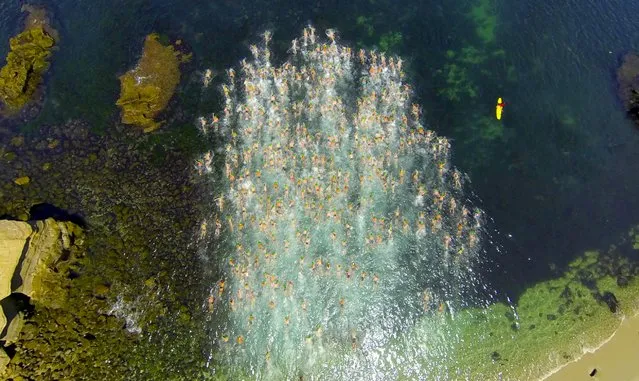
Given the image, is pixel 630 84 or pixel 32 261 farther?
pixel 630 84

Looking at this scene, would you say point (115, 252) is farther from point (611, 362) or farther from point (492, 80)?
point (492, 80)

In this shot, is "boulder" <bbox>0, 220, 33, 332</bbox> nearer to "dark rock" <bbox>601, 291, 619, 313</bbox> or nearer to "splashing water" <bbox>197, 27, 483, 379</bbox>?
"splashing water" <bbox>197, 27, 483, 379</bbox>

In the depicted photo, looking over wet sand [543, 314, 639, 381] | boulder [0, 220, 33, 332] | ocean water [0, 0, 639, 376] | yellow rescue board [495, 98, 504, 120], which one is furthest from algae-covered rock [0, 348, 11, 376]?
yellow rescue board [495, 98, 504, 120]

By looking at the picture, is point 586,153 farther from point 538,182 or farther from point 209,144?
point 209,144

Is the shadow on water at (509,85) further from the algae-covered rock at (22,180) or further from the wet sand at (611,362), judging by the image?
the wet sand at (611,362)

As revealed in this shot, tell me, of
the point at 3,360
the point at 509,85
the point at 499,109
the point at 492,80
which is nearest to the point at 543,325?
the point at 499,109

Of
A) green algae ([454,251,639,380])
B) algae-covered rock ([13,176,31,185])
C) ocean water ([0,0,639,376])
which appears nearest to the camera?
green algae ([454,251,639,380])

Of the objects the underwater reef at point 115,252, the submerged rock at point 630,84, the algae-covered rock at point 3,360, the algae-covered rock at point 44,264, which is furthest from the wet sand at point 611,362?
the algae-covered rock at point 3,360
